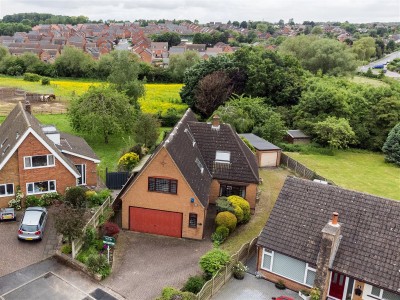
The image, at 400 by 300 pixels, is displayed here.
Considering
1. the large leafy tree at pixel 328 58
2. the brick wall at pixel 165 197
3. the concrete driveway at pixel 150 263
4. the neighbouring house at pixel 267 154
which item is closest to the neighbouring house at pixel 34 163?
the brick wall at pixel 165 197

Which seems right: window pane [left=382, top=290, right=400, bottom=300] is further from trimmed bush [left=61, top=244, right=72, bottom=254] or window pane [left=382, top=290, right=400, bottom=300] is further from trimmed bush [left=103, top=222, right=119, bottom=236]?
trimmed bush [left=61, top=244, right=72, bottom=254]

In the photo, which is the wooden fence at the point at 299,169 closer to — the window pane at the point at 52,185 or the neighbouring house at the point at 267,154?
the neighbouring house at the point at 267,154

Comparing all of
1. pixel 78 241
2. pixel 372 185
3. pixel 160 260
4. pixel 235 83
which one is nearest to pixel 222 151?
pixel 160 260

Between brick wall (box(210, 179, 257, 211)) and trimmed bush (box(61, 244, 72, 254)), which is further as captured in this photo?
brick wall (box(210, 179, 257, 211))

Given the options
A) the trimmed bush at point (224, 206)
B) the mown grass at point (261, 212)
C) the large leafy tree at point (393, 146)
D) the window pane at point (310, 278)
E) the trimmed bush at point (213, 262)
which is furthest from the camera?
the large leafy tree at point (393, 146)

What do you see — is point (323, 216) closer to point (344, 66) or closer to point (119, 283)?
point (119, 283)

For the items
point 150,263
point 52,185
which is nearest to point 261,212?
point 150,263

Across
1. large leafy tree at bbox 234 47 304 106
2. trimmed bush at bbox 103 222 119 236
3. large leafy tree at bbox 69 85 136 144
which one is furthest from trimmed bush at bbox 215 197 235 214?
large leafy tree at bbox 234 47 304 106
